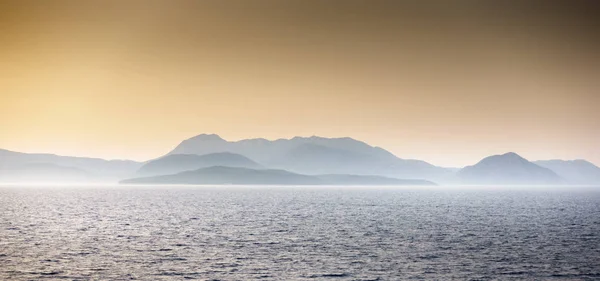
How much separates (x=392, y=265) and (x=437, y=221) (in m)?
66.6

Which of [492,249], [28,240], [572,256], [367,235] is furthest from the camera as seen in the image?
[367,235]

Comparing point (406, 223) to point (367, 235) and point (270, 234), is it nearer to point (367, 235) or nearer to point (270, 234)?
point (367, 235)

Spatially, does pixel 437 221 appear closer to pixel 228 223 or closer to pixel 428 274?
pixel 228 223

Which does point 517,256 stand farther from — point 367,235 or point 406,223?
point 406,223

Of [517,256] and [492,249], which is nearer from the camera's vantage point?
[517,256]

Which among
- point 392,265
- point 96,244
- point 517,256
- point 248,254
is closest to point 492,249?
point 517,256

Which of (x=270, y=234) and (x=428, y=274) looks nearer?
(x=428, y=274)

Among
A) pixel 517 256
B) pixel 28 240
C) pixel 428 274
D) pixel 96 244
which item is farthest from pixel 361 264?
pixel 28 240

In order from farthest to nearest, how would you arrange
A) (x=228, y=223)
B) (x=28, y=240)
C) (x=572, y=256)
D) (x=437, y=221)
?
(x=437, y=221), (x=228, y=223), (x=28, y=240), (x=572, y=256)

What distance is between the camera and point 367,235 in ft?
319

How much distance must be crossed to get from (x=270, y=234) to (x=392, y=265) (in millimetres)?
35230

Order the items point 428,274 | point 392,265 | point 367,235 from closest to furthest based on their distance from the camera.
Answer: point 428,274 → point 392,265 → point 367,235

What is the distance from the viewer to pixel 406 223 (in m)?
123

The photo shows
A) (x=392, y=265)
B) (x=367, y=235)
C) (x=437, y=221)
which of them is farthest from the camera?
(x=437, y=221)
